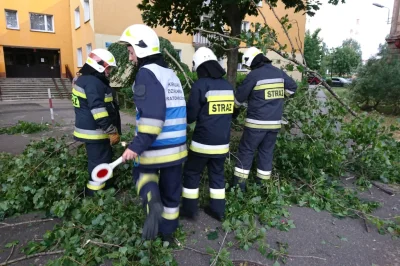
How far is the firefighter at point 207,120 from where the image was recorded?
2980 mm

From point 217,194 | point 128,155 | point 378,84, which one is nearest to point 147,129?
point 128,155

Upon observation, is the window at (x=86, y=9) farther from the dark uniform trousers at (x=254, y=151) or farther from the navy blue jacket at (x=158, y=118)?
the navy blue jacket at (x=158, y=118)

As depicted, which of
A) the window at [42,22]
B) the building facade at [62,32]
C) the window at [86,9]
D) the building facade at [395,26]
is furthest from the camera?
the window at [42,22]

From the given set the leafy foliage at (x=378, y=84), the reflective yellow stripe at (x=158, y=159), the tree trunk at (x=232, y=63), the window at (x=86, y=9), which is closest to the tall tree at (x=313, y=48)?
the leafy foliage at (x=378, y=84)

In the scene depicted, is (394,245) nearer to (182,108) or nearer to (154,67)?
(182,108)

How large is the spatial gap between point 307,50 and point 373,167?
37085 mm

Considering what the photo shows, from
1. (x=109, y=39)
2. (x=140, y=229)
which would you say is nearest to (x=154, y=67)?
(x=140, y=229)

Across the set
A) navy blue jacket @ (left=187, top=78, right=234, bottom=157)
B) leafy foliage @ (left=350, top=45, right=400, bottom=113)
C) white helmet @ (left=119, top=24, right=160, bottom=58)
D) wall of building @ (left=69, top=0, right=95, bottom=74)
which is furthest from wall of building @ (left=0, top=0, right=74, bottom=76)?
navy blue jacket @ (left=187, top=78, right=234, bottom=157)

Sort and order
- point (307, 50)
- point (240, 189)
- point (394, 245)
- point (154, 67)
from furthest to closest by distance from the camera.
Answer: point (307, 50), point (240, 189), point (394, 245), point (154, 67)

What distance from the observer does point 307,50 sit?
124ft

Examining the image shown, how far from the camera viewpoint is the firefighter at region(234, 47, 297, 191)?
3.59 meters

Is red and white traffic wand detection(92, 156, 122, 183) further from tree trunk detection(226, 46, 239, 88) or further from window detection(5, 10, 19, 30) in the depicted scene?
window detection(5, 10, 19, 30)

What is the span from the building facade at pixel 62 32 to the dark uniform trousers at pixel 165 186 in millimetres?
15679

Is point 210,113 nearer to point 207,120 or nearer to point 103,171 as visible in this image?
point 207,120
